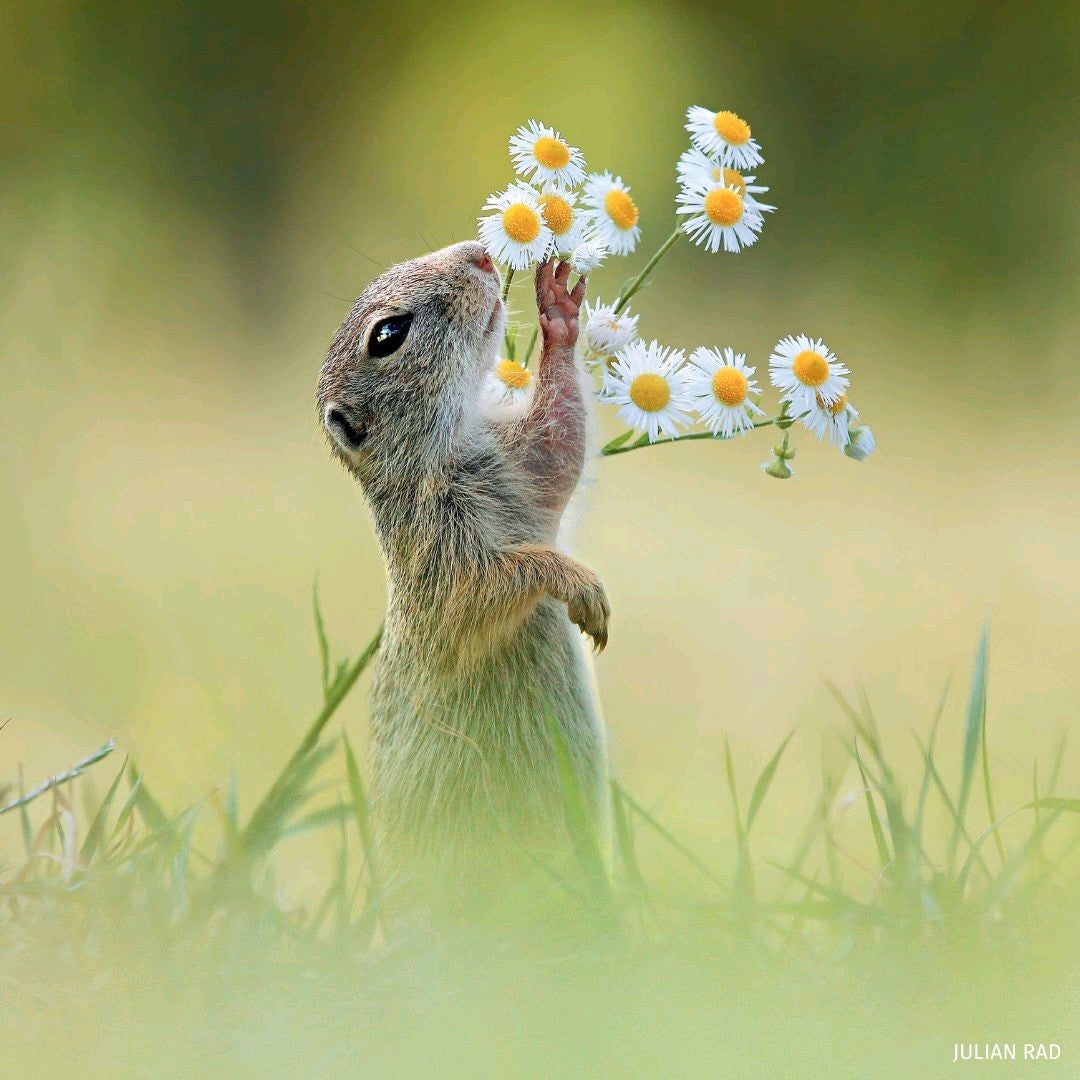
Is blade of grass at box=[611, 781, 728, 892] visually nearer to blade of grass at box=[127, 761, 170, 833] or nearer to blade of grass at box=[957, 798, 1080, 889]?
blade of grass at box=[957, 798, 1080, 889]

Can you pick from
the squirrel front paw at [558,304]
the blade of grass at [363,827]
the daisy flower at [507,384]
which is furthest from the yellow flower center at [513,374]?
the blade of grass at [363,827]

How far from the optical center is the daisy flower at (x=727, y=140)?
3.69 ft

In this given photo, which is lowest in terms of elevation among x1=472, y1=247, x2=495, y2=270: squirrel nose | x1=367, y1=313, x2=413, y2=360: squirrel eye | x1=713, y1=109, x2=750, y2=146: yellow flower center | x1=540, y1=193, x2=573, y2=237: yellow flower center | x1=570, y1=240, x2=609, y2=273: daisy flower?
x1=367, y1=313, x2=413, y2=360: squirrel eye

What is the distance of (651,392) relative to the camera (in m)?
1.10

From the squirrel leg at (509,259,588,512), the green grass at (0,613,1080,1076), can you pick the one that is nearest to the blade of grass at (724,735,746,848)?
the green grass at (0,613,1080,1076)

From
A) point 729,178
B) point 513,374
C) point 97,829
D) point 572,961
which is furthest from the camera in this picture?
point 513,374

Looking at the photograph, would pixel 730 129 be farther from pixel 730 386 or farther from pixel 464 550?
pixel 464 550

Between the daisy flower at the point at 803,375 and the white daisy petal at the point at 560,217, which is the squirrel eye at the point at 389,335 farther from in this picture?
the daisy flower at the point at 803,375

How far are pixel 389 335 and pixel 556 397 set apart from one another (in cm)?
16

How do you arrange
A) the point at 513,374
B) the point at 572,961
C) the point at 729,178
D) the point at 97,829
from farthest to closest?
the point at 513,374, the point at 729,178, the point at 97,829, the point at 572,961

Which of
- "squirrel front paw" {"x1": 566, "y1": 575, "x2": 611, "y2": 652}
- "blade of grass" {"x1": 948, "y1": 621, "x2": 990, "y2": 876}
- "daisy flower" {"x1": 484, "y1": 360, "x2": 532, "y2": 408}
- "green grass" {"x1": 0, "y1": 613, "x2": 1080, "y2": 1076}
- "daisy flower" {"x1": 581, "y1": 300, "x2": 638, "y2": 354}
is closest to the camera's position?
"green grass" {"x1": 0, "y1": 613, "x2": 1080, "y2": 1076}

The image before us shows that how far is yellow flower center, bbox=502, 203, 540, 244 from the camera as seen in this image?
1.10 metres

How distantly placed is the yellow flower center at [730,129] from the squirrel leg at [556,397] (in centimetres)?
17

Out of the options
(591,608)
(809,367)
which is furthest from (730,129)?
(591,608)
